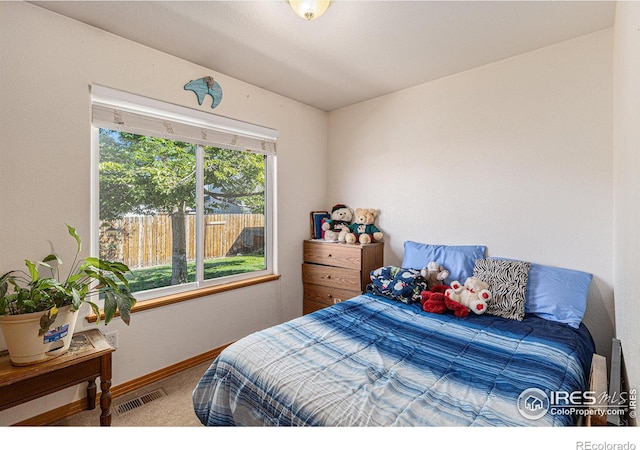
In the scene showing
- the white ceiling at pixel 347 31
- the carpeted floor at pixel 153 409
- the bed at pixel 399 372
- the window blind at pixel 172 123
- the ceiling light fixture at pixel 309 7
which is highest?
the white ceiling at pixel 347 31

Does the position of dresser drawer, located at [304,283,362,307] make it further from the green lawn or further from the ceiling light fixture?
the ceiling light fixture

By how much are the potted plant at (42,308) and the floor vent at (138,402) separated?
1.91 feet

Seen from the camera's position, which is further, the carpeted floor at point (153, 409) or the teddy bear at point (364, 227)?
the teddy bear at point (364, 227)

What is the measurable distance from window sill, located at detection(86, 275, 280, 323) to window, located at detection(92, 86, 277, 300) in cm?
8

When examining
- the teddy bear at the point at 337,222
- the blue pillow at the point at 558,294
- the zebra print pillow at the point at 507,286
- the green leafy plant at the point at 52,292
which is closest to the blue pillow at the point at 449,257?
the zebra print pillow at the point at 507,286

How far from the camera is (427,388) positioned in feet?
4.03

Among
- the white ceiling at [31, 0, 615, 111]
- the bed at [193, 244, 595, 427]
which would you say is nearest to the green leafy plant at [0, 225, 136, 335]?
the bed at [193, 244, 595, 427]

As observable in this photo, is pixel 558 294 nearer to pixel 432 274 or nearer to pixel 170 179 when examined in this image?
pixel 432 274

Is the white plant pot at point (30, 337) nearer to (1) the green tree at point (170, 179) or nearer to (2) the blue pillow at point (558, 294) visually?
(1) the green tree at point (170, 179)

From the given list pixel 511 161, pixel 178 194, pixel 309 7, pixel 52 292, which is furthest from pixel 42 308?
pixel 511 161

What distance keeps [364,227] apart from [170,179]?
1.86 meters

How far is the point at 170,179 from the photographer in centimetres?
239

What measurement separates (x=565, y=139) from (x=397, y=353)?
6.42 ft

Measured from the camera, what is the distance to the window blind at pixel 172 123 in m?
1.98
